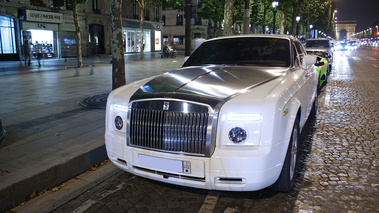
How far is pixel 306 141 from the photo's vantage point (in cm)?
544

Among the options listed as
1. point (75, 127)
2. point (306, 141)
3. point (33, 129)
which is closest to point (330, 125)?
point (306, 141)

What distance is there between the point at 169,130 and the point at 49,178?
1797 millimetres

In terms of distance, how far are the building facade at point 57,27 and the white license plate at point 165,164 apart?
12.1m

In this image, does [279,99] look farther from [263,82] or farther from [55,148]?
[55,148]

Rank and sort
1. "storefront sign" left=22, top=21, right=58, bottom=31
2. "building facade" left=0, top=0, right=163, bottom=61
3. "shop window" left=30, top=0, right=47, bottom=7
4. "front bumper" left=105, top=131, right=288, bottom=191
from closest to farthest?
"front bumper" left=105, top=131, right=288, bottom=191
"building facade" left=0, top=0, right=163, bottom=61
"storefront sign" left=22, top=21, right=58, bottom=31
"shop window" left=30, top=0, right=47, bottom=7

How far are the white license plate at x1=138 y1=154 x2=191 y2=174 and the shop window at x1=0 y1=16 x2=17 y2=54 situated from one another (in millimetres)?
24713

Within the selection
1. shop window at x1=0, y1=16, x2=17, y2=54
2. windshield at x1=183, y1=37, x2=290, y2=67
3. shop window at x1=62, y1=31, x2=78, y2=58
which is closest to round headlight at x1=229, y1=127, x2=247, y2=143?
windshield at x1=183, y1=37, x2=290, y2=67

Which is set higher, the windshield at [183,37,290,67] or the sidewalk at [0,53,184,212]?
the windshield at [183,37,290,67]

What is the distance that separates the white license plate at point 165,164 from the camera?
117 inches

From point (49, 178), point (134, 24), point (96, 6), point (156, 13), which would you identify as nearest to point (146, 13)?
point (156, 13)

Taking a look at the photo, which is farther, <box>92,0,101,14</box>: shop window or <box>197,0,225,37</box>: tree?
<box>197,0,225,37</box>: tree

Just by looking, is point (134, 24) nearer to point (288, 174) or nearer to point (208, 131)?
point (288, 174)

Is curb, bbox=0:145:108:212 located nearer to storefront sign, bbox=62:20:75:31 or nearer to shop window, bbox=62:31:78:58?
A: shop window, bbox=62:31:78:58

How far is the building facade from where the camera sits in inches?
944
